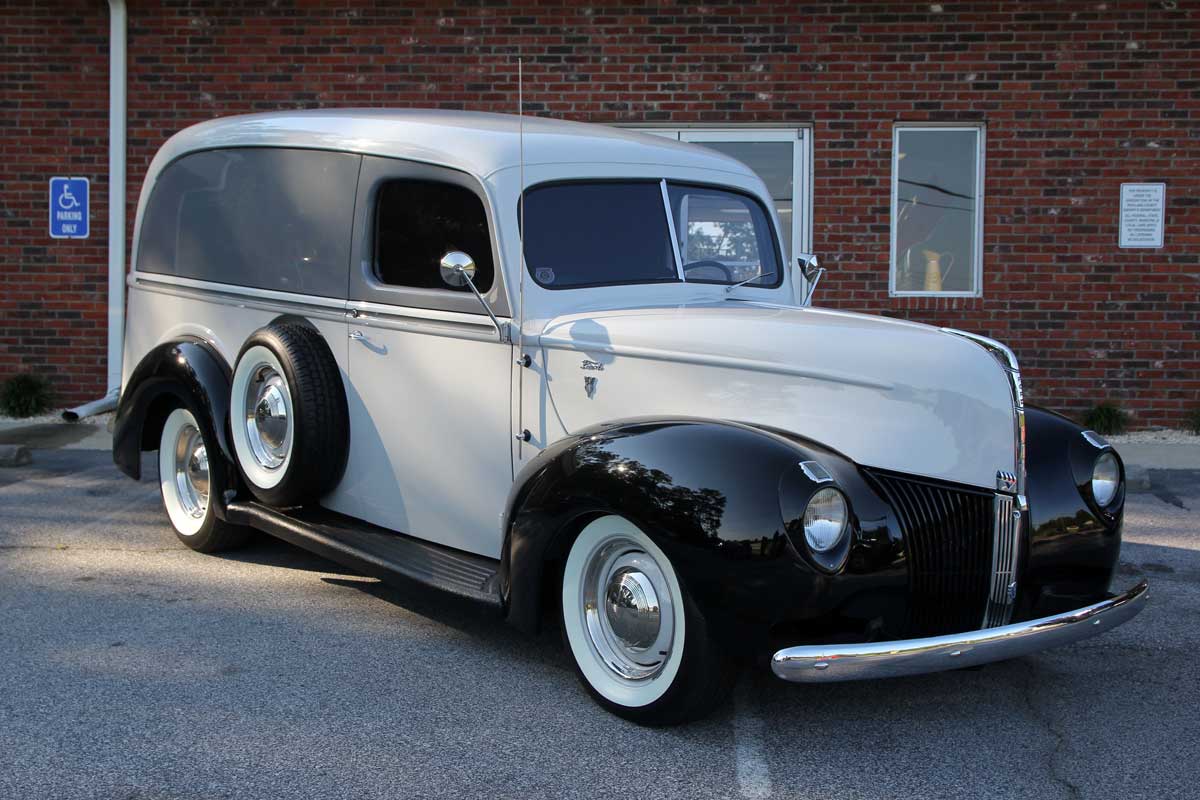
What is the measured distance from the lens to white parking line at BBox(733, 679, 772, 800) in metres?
3.26

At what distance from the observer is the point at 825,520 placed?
3350 millimetres

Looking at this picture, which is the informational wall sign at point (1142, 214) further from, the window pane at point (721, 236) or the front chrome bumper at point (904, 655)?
the front chrome bumper at point (904, 655)

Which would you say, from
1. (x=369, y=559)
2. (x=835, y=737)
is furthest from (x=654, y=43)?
(x=835, y=737)

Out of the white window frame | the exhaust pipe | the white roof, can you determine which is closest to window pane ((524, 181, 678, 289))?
the white roof

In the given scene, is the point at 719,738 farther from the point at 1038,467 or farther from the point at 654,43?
the point at 654,43

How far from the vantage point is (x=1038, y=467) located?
386 cm

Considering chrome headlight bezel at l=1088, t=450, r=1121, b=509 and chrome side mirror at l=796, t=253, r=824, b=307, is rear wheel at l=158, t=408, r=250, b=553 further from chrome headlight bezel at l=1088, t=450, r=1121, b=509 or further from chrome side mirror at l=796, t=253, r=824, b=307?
chrome headlight bezel at l=1088, t=450, r=1121, b=509

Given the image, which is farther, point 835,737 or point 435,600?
point 435,600

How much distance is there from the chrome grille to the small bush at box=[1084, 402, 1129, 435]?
635 centimetres

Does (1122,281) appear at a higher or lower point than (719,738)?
higher

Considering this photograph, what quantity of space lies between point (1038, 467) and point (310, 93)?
7523 mm

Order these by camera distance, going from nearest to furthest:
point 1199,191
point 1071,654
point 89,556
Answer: point 1071,654 < point 89,556 < point 1199,191

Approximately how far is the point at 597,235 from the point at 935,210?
5775mm

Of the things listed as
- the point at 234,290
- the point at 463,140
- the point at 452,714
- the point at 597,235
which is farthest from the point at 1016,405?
the point at 234,290
